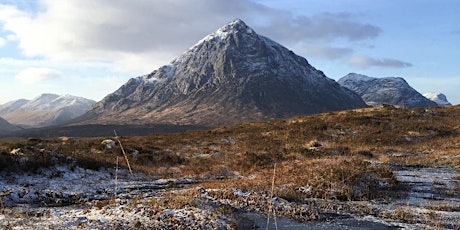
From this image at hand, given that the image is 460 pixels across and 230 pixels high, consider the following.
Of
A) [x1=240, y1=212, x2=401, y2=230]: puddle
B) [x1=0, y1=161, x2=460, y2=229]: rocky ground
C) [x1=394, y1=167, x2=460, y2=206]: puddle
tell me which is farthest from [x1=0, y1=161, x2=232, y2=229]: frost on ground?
[x1=394, y1=167, x2=460, y2=206]: puddle

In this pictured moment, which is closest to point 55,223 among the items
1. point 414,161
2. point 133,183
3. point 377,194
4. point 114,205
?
point 114,205

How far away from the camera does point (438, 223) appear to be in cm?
1392

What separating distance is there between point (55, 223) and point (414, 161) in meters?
28.4

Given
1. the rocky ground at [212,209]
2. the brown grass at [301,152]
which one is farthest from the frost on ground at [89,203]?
the brown grass at [301,152]

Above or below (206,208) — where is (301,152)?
above

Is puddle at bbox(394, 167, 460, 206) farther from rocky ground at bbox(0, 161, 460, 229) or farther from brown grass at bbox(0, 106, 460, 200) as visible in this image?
brown grass at bbox(0, 106, 460, 200)

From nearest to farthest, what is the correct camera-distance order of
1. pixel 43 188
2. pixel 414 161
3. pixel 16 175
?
pixel 43 188 < pixel 16 175 < pixel 414 161

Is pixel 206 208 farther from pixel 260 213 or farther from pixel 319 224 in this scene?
pixel 319 224

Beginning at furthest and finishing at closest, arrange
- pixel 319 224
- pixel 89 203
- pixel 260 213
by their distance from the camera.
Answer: pixel 89 203, pixel 260 213, pixel 319 224

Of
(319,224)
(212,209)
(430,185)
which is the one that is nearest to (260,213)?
(212,209)

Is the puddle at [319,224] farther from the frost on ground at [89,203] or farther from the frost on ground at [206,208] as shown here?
the frost on ground at [89,203]

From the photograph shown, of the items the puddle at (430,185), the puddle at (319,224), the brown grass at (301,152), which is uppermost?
the brown grass at (301,152)

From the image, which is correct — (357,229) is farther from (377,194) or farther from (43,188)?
(43,188)

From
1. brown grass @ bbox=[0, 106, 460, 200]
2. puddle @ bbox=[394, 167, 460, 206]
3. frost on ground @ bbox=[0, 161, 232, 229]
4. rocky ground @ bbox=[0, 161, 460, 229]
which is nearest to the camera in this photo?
frost on ground @ bbox=[0, 161, 232, 229]
